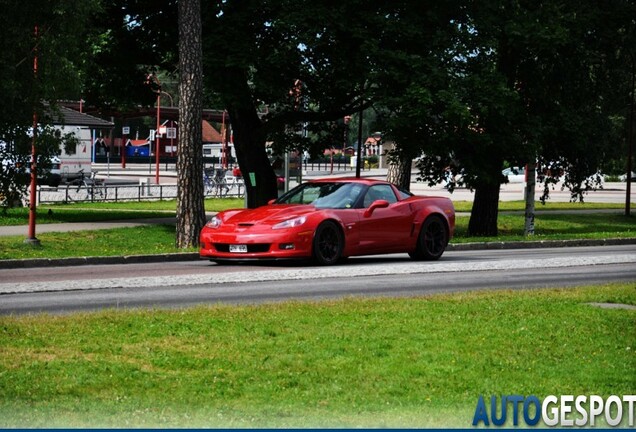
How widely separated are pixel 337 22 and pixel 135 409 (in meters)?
25.2

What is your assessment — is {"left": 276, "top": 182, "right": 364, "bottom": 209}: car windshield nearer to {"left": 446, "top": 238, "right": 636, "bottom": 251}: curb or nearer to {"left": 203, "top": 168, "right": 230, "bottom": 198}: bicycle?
{"left": 446, "top": 238, "right": 636, "bottom": 251}: curb

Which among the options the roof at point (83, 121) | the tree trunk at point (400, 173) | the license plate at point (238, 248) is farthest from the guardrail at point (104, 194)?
the license plate at point (238, 248)

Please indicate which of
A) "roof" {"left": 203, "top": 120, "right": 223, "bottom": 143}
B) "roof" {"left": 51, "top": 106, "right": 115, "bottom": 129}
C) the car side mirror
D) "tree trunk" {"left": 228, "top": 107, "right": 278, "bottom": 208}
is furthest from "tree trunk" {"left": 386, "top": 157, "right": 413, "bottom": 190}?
"roof" {"left": 203, "top": 120, "right": 223, "bottom": 143}

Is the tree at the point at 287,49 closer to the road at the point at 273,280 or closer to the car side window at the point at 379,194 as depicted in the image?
the road at the point at 273,280

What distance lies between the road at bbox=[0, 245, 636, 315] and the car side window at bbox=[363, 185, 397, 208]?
3.42 feet

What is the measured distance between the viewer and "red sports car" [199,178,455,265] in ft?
68.9

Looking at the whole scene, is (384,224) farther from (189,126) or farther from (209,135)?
(209,135)

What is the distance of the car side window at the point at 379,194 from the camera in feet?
73.6

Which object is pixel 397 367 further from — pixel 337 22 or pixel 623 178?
pixel 623 178

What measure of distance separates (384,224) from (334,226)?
1.23 m

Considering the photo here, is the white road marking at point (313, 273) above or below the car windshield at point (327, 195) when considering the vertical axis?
below

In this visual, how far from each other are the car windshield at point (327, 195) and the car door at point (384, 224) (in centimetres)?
24

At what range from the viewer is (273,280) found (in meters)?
18.1

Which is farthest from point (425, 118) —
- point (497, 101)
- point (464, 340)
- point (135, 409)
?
point (135, 409)
